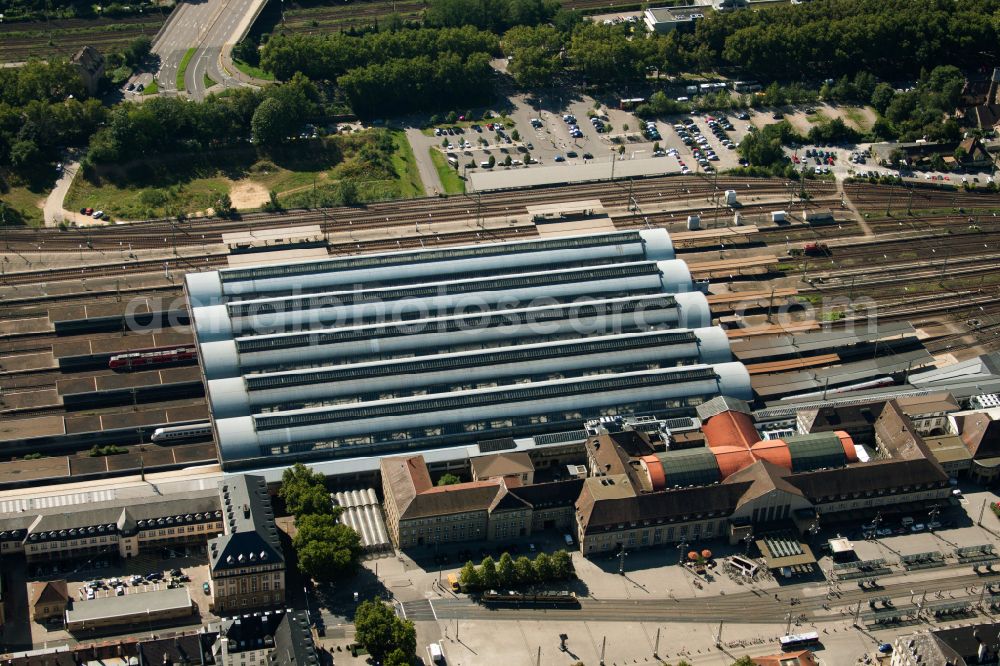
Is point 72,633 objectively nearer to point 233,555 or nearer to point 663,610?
point 233,555

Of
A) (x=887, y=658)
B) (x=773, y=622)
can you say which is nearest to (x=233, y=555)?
(x=773, y=622)

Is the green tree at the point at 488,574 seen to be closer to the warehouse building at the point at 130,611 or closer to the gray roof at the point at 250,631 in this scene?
the gray roof at the point at 250,631

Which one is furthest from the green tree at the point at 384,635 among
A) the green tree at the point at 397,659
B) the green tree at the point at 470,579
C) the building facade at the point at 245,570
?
the building facade at the point at 245,570

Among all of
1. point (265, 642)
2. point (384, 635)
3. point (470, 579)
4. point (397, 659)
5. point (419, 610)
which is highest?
point (470, 579)

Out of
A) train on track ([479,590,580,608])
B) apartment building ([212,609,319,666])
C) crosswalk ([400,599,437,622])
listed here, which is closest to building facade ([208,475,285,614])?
apartment building ([212,609,319,666])

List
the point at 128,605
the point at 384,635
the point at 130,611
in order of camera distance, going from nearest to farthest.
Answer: the point at 384,635 < the point at 130,611 < the point at 128,605

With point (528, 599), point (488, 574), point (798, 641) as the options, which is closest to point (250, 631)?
point (488, 574)

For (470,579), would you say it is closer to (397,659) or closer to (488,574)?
(488,574)
